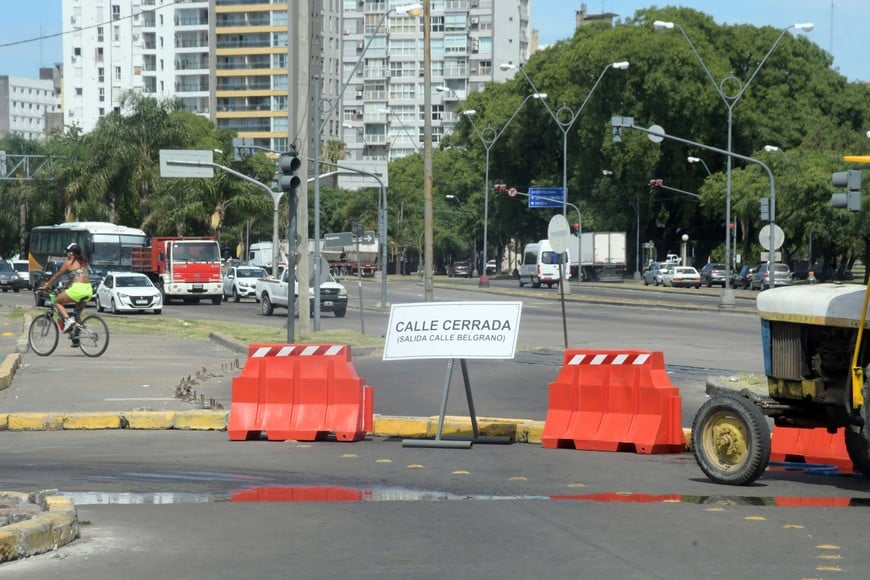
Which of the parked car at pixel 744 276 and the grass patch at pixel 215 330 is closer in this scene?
the grass patch at pixel 215 330

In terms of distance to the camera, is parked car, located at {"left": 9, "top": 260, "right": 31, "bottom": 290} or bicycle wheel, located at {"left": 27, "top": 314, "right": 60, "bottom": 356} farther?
parked car, located at {"left": 9, "top": 260, "right": 31, "bottom": 290}

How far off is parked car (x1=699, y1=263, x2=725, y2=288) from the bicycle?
64758mm

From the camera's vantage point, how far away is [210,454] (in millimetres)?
12734

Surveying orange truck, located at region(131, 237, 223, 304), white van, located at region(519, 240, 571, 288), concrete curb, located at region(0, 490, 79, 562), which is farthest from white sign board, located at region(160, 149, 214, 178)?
concrete curb, located at region(0, 490, 79, 562)

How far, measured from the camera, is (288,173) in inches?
826

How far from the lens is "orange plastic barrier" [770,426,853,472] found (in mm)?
12242

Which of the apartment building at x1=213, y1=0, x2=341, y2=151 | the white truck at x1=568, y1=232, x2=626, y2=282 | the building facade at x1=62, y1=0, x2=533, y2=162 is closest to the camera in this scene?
the white truck at x1=568, y1=232, x2=626, y2=282

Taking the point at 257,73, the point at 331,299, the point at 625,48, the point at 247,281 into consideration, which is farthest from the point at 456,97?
the point at 331,299

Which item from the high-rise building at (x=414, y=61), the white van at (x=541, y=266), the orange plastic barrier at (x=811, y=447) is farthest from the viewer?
the high-rise building at (x=414, y=61)

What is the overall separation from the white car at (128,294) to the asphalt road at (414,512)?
110 feet

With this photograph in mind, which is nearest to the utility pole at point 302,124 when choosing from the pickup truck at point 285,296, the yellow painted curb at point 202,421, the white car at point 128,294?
the yellow painted curb at point 202,421

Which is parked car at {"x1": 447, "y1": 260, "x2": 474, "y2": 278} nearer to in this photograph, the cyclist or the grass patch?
the grass patch

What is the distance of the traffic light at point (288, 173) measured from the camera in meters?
20.5

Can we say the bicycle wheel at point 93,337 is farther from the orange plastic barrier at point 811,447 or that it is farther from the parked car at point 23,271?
the parked car at point 23,271
